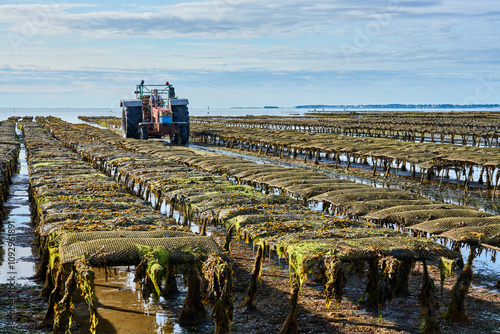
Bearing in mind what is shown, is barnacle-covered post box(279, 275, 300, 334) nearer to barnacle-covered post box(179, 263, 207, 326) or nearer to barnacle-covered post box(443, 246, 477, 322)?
barnacle-covered post box(179, 263, 207, 326)

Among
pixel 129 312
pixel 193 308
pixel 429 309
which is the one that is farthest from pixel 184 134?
pixel 429 309

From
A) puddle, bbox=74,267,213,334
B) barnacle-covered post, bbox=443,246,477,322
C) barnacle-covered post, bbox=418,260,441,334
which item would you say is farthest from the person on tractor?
barnacle-covered post, bbox=418,260,441,334

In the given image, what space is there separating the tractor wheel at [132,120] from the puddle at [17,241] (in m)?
19.7

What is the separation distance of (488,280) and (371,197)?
4848 millimetres

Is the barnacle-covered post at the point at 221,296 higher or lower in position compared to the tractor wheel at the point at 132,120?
lower

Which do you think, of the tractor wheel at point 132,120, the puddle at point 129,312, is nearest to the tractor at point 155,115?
the tractor wheel at point 132,120

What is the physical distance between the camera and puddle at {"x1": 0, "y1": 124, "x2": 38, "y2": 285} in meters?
12.0

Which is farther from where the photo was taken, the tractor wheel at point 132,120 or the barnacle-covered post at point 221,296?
the tractor wheel at point 132,120

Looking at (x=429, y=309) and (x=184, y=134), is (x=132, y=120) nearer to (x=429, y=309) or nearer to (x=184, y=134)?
(x=184, y=134)

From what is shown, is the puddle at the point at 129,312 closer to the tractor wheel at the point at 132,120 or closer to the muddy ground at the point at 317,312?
the muddy ground at the point at 317,312

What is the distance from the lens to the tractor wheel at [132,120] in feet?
139

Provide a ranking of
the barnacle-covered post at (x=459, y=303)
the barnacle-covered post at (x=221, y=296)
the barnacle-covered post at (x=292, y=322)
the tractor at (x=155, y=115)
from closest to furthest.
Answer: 1. the barnacle-covered post at (x=221, y=296)
2. the barnacle-covered post at (x=292, y=322)
3. the barnacle-covered post at (x=459, y=303)
4. the tractor at (x=155, y=115)

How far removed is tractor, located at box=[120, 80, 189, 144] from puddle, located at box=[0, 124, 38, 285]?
18.5 meters

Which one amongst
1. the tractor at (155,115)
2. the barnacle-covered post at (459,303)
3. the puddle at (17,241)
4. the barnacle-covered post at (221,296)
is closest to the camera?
the barnacle-covered post at (221,296)
